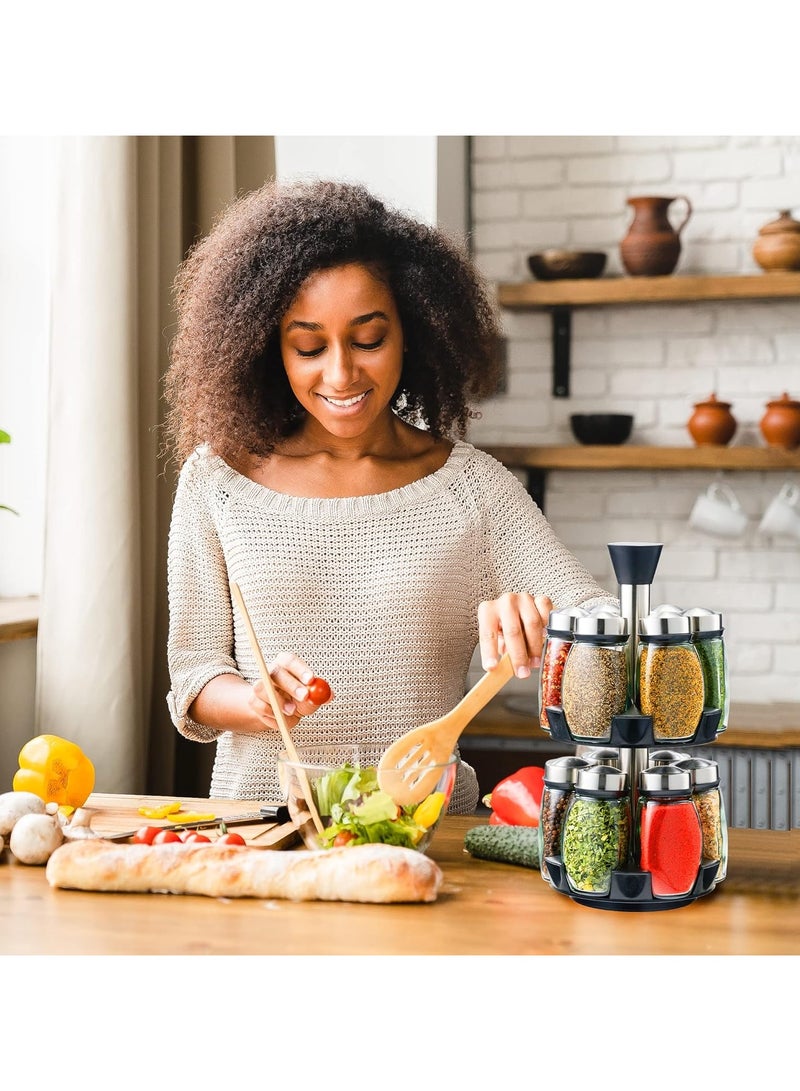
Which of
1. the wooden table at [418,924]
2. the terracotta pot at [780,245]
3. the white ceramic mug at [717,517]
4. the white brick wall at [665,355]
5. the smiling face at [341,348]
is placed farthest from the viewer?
the white brick wall at [665,355]

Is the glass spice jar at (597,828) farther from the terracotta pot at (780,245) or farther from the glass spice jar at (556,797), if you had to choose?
the terracotta pot at (780,245)

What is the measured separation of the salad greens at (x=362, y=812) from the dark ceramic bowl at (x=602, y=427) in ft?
7.34

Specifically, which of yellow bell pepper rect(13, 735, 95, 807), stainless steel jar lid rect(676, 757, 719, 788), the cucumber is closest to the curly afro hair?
yellow bell pepper rect(13, 735, 95, 807)

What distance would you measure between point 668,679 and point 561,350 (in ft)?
8.18

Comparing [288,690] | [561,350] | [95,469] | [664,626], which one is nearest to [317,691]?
[288,690]

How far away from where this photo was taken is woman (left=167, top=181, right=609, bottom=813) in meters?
1.67

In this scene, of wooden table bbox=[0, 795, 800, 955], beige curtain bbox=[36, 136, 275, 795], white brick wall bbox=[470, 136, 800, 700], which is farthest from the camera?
white brick wall bbox=[470, 136, 800, 700]

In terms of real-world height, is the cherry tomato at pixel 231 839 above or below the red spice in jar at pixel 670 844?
below

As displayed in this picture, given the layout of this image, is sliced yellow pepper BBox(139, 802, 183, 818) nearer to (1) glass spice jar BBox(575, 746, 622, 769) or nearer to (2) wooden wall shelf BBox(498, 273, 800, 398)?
(1) glass spice jar BBox(575, 746, 622, 769)

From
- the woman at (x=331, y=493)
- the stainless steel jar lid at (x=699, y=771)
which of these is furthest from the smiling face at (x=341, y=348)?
the stainless steel jar lid at (x=699, y=771)

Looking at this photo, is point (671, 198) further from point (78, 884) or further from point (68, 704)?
point (78, 884)

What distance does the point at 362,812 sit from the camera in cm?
→ 113

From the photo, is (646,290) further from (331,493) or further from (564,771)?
(564,771)

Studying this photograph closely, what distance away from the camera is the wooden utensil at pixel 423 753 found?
114cm
